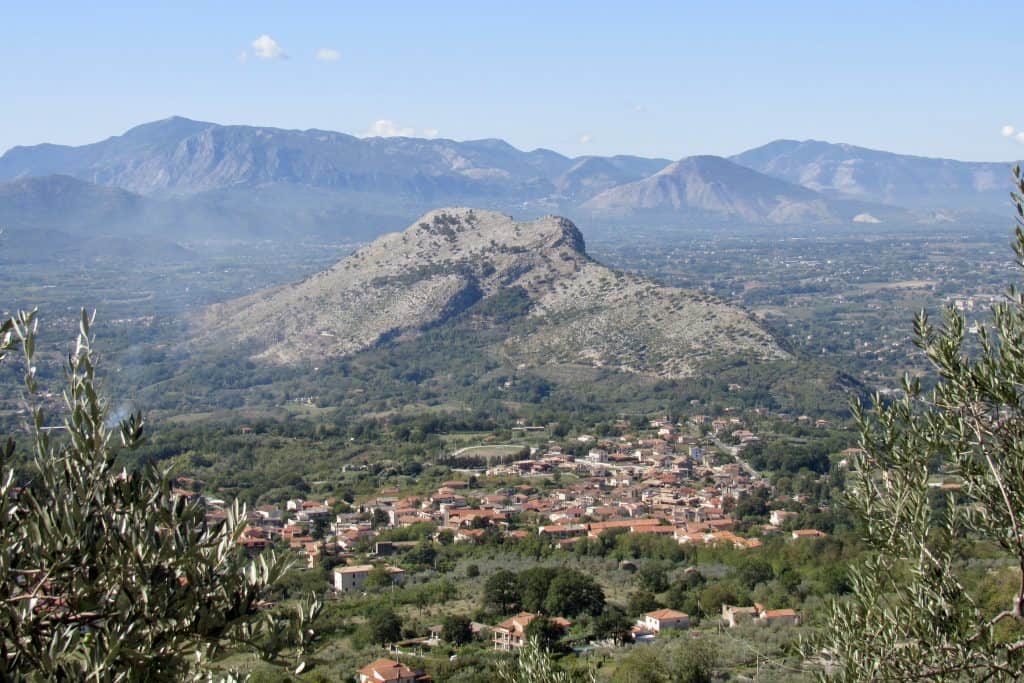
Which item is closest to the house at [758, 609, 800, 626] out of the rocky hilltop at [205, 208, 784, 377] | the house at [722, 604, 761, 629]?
the house at [722, 604, 761, 629]

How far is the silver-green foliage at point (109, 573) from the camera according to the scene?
325cm

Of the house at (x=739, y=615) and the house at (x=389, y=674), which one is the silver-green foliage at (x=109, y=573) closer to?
the house at (x=389, y=674)

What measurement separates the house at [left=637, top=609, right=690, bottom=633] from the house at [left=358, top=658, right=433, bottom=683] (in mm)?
5560

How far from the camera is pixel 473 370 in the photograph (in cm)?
6047

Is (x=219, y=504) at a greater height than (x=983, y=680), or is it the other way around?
(x=983, y=680)

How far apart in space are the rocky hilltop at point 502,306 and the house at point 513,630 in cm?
3831

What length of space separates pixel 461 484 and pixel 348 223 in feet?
480

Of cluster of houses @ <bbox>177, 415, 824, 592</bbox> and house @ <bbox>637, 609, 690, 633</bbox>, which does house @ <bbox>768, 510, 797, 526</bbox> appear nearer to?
cluster of houses @ <bbox>177, 415, 824, 592</bbox>

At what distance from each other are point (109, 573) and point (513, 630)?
52.5ft

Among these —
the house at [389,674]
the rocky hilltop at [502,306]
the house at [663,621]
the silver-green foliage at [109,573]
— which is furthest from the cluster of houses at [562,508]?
the silver-green foliage at [109,573]

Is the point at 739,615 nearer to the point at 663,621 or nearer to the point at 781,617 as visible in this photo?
the point at 781,617

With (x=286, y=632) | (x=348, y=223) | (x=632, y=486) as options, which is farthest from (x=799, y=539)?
(x=348, y=223)

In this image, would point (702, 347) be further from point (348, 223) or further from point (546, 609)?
point (348, 223)

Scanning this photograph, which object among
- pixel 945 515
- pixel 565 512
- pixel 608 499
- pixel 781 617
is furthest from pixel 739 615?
pixel 945 515
